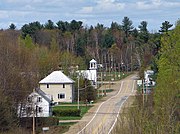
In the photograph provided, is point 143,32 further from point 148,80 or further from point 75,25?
point 148,80

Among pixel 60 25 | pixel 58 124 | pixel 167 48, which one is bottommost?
pixel 58 124

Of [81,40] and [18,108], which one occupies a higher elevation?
[81,40]

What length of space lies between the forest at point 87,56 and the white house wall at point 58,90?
2.70m

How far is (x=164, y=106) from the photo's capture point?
22.4m

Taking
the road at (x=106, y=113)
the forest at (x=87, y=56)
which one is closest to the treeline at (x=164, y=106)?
the forest at (x=87, y=56)

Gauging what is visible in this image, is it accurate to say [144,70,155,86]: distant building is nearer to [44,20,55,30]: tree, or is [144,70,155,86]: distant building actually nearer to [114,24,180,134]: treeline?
[114,24,180,134]: treeline

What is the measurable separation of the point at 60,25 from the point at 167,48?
8627cm

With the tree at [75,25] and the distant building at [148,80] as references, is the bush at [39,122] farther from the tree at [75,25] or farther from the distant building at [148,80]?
the tree at [75,25]

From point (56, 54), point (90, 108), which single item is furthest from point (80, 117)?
point (56, 54)

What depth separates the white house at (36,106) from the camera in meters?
43.0

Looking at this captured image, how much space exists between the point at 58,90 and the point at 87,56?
3509cm

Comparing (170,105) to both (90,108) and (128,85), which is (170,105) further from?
(128,85)

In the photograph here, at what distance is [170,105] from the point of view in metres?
22.5

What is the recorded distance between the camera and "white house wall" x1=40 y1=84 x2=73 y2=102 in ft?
213
